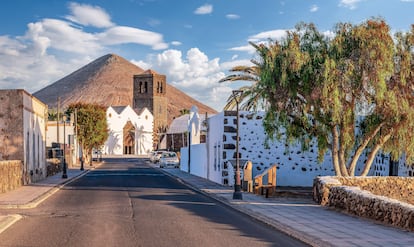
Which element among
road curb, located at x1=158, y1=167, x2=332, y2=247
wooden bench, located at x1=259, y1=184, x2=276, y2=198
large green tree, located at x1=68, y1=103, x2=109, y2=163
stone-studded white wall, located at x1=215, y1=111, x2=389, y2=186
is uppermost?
large green tree, located at x1=68, y1=103, x2=109, y2=163

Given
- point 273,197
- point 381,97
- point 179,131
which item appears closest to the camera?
point 381,97

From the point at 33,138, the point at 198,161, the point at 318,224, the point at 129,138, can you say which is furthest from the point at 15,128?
the point at 129,138

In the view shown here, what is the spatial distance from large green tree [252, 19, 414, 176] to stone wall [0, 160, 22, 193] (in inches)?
Result: 494

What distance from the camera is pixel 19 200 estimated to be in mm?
21797

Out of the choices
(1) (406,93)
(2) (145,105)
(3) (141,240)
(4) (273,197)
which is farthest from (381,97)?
(2) (145,105)

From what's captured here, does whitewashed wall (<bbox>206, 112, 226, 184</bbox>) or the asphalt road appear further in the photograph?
whitewashed wall (<bbox>206, 112, 226, 184</bbox>)

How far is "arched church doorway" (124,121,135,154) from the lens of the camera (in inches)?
5408

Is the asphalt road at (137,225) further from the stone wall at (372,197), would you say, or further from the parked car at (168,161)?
the parked car at (168,161)

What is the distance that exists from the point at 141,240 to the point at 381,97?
41.1 feet

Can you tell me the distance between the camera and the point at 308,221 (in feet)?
51.0

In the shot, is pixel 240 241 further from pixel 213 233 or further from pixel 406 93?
pixel 406 93

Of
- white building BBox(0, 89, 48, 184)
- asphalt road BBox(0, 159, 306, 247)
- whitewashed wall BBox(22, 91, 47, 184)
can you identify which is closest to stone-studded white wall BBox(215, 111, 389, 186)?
asphalt road BBox(0, 159, 306, 247)

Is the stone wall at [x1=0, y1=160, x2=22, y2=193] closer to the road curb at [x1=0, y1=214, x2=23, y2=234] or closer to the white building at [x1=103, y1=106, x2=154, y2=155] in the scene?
the road curb at [x1=0, y1=214, x2=23, y2=234]

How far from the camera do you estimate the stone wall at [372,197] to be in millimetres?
14354
